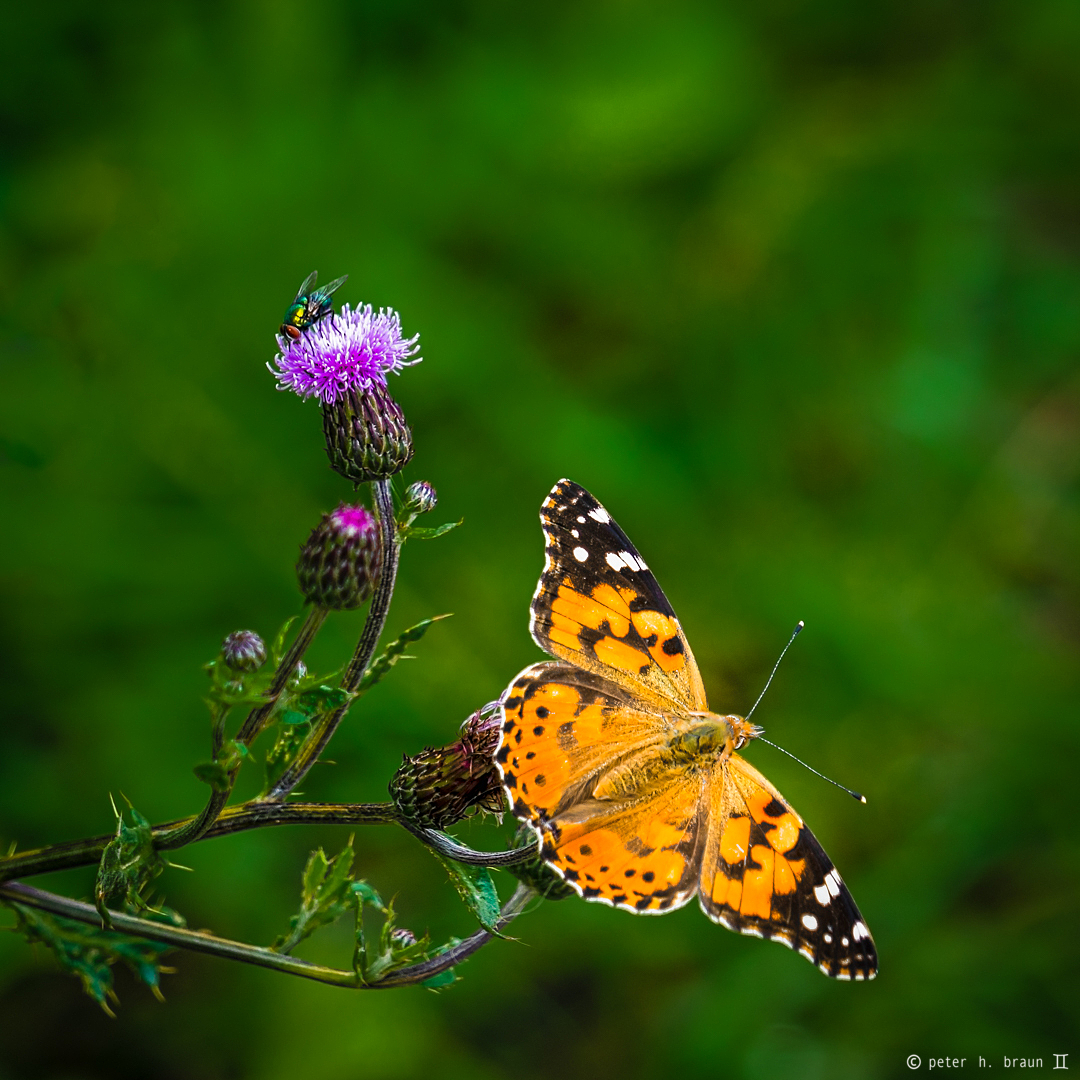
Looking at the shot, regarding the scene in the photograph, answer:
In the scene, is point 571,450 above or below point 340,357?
above

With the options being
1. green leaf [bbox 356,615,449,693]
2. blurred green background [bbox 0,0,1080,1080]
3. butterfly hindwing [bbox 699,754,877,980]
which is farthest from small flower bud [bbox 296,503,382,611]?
blurred green background [bbox 0,0,1080,1080]

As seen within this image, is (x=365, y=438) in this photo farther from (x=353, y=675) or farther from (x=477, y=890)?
(x=477, y=890)

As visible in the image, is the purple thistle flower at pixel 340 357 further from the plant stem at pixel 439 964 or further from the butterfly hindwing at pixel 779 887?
the butterfly hindwing at pixel 779 887

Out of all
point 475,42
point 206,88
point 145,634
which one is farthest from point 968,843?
point 206,88

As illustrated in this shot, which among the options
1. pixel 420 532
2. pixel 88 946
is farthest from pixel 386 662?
pixel 88 946

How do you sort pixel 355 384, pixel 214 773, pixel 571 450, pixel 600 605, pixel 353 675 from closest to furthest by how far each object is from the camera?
pixel 214 773 → pixel 353 675 → pixel 355 384 → pixel 600 605 → pixel 571 450

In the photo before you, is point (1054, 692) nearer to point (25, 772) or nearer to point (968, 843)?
point (968, 843)

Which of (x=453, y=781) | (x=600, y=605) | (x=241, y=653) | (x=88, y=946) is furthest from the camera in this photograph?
(x=600, y=605)

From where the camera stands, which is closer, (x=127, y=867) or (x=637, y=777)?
(x=127, y=867)

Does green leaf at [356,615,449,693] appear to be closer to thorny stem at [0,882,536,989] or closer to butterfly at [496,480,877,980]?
butterfly at [496,480,877,980]
